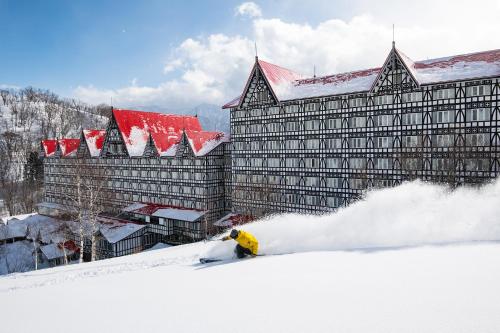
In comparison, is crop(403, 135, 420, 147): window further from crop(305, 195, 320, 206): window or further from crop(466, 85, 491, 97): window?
crop(305, 195, 320, 206): window

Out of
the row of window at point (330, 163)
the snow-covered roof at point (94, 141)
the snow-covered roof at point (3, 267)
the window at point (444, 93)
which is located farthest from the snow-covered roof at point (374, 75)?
the snow-covered roof at point (3, 267)

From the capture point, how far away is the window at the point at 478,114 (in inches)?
1241

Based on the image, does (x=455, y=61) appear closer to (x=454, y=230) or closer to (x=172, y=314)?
(x=454, y=230)

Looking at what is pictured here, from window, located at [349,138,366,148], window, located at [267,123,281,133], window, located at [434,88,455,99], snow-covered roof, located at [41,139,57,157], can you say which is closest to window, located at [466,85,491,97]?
window, located at [434,88,455,99]

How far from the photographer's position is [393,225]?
12.4m

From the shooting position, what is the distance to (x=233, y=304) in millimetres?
6676

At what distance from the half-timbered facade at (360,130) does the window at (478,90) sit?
78 mm

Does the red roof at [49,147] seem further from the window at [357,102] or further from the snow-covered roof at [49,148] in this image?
the window at [357,102]

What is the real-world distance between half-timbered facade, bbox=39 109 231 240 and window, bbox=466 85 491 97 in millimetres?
31925

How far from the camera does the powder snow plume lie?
10797 mm

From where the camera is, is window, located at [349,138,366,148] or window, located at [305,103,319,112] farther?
window, located at [305,103,319,112]

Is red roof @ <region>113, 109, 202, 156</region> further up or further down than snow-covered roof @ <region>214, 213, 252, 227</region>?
further up

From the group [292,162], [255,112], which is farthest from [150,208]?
[292,162]

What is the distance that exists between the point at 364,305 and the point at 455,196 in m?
9.62
